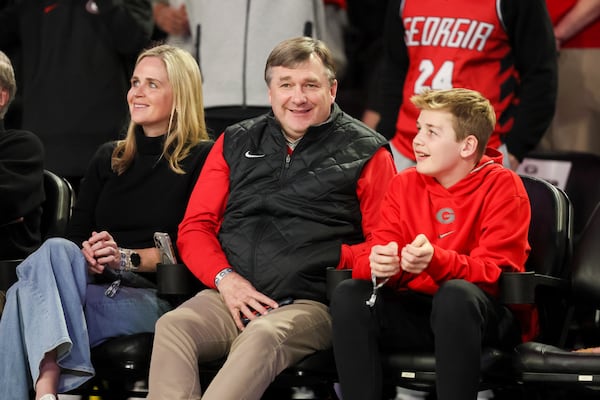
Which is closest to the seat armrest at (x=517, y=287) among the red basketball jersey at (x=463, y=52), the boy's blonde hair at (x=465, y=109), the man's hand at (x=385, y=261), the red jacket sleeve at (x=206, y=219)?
the man's hand at (x=385, y=261)

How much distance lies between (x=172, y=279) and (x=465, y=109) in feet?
3.71

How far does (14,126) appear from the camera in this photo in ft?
21.2

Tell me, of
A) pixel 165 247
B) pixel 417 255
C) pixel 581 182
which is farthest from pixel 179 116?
pixel 581 182

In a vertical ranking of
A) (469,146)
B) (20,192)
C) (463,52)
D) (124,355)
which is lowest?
(124,355)

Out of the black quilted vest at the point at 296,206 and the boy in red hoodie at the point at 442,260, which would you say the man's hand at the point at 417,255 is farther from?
the black quilted vest at the point at 296,206

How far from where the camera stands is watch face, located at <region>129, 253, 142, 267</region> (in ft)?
14.6

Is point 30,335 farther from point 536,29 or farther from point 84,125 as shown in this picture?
point 536,29

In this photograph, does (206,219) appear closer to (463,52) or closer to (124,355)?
(124,355)

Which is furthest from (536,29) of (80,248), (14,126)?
(14,126)

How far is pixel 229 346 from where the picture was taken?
4.09 m

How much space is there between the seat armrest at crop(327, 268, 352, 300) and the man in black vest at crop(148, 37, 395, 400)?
0.43 feet

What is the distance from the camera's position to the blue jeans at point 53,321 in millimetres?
4051

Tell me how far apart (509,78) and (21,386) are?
91.8 inches

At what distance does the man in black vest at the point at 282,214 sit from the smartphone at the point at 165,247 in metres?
0.04
